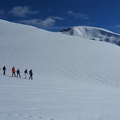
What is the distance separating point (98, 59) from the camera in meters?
32.6

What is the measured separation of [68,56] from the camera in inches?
1300

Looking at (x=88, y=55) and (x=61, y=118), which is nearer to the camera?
(x=61, y=118)

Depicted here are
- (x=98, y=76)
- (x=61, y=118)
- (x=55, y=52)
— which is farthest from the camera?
(x=55, y=52)

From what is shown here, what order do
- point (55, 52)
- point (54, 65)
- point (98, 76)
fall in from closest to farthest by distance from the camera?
1. point (98, 76)
2. point (54, 65)
3. point (55, 52)

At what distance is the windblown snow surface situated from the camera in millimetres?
7755

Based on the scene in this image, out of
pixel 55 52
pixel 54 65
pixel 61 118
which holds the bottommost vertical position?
pixel 61 118

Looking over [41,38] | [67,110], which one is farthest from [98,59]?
[67,110]

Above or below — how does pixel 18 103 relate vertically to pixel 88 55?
below

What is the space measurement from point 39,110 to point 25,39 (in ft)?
124

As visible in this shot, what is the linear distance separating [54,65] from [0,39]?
1906cm

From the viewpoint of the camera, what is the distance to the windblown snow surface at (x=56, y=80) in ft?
25.4

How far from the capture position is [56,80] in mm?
19328

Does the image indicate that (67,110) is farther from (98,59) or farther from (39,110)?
(98,59)

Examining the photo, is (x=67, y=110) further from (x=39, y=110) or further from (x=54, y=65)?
(x=54, y=65)
